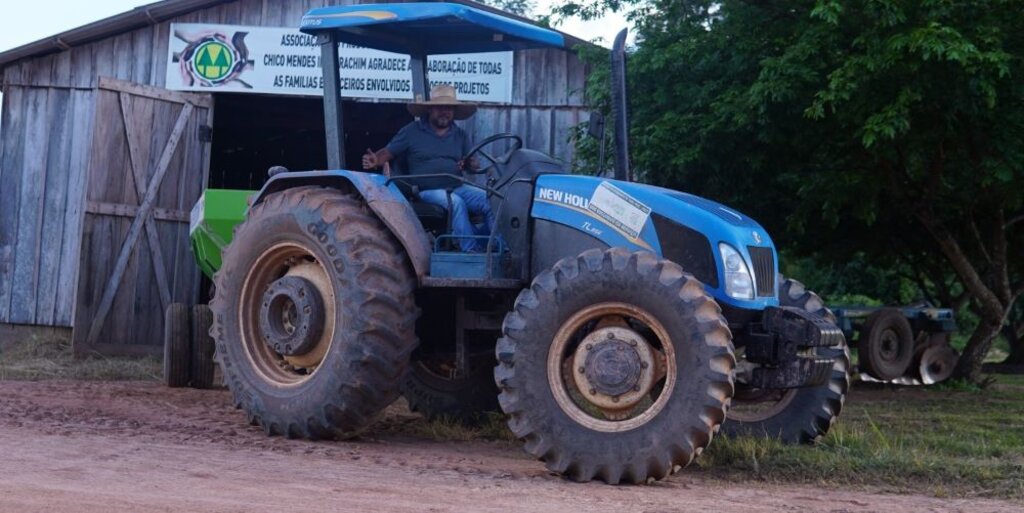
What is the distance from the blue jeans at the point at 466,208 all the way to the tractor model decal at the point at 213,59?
7.81 m

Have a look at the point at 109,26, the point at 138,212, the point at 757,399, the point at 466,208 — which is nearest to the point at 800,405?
the point at 757,399

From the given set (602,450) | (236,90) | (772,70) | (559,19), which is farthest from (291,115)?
(602,450)

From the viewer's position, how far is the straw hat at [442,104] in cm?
891

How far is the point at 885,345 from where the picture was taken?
15.9 meters

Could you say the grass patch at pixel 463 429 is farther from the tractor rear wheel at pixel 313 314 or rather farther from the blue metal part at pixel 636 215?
the blue metal part at pixel 636 215

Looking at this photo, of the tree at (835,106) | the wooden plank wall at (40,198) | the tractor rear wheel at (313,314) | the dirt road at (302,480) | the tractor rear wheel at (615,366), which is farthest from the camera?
the wooden plank wall at (40,198)

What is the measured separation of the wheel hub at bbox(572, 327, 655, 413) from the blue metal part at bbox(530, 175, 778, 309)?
751mm

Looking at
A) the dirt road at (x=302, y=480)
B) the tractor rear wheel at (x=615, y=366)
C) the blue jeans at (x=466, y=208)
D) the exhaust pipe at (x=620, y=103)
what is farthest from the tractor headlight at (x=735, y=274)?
the blue jeans at (x=466, y=208)

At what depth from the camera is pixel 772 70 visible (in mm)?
11516

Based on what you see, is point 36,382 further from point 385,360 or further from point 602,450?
point 602,450

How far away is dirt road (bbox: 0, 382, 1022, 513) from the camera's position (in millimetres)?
5707

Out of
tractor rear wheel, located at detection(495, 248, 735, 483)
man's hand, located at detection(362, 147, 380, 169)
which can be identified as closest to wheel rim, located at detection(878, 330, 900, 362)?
man's hand, located at detection(362, 147, 380, 169)

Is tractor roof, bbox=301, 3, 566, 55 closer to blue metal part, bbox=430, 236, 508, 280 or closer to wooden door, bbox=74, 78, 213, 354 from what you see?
blue metal part, bbox=430, 236, 508, 280

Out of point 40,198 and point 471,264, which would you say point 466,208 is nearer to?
point 471,264
